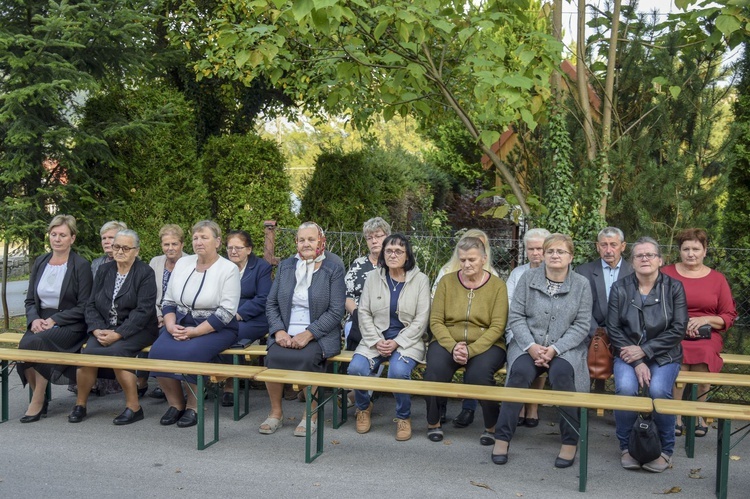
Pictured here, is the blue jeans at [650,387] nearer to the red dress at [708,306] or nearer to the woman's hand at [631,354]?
the woman's hand at [631,354]

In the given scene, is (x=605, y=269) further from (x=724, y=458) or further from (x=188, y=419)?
(x=188, y=419)

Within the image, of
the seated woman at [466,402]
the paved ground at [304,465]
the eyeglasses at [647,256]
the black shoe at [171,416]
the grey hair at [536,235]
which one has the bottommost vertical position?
the paved ground at [304,465]

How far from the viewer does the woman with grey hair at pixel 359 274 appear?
22.7 ft

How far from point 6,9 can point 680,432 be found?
865cm

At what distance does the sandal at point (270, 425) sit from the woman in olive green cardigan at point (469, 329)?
1.19 m

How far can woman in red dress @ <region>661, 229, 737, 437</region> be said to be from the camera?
6.09 meters

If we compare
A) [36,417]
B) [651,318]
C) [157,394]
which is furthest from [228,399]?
[651,318]

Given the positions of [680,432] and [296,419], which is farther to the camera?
[296,419]

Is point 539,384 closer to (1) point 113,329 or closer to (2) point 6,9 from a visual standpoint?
(1) point 113,329

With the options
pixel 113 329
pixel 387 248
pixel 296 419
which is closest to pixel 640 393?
pixel 387 248

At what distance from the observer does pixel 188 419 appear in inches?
251

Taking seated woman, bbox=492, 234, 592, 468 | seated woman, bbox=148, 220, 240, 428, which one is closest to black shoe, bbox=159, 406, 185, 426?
seated woman, bbox=148, 220, 240, 428

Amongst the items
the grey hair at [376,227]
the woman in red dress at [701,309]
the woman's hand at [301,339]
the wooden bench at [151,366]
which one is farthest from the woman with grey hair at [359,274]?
the woman in red dress at [701,309]

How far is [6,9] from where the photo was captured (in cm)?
944
